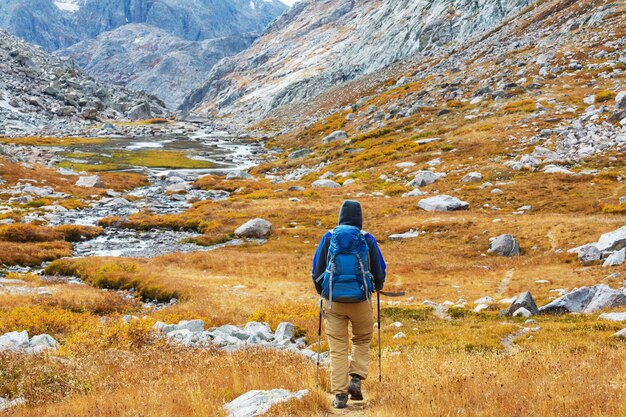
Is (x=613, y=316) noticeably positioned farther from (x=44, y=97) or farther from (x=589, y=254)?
(x=44, y=97)

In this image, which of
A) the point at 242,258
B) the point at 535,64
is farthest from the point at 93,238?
the point at 535,64

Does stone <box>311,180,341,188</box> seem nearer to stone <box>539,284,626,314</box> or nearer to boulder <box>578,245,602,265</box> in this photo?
boulder <box>578,245,602,265</box>

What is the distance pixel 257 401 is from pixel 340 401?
1.32 metres

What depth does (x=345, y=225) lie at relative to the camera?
7883 millimetres

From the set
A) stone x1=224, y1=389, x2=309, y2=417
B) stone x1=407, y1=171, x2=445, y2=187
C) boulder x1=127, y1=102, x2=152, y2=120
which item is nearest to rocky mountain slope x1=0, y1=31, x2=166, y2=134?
boulder x1=127, y1=102, x2=152, y2=120

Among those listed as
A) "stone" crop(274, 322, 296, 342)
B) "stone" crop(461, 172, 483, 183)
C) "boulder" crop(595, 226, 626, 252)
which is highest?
"stone" crop(461, 172, 483, 183)

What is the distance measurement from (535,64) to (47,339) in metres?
86.6

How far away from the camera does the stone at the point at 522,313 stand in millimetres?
15820

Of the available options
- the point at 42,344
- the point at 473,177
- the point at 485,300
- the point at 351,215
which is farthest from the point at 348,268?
the point at 473,177

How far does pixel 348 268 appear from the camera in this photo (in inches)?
300

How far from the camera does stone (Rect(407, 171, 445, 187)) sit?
51.0 metres

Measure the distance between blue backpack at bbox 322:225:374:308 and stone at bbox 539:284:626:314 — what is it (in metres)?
11.3

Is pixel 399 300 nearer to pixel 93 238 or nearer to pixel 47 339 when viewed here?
pixel 47 339

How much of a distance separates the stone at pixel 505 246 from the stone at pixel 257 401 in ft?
78.9
